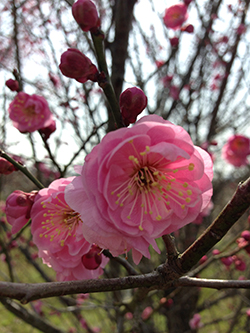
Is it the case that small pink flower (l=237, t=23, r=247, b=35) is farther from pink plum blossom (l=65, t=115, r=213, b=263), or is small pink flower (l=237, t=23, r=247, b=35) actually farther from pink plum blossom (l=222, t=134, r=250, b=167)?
pink plum blossom (l=65, t=115, r=213, b=263)

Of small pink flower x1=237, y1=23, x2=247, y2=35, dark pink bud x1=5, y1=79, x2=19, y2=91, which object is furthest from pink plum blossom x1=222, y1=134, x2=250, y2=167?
dark pink bud x1=5, y1=79, x2=19, y2=91

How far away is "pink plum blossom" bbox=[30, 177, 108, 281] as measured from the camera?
3.27 ft

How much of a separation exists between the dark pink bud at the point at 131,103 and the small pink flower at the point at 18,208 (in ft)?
1.99

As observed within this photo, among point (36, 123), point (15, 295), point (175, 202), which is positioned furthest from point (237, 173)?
point (15, 295)

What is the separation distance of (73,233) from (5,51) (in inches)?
149

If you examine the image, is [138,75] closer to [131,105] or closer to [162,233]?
[131,105]

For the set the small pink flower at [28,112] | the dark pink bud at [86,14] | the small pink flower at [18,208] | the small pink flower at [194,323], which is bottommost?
the small pink flower at [194,323]

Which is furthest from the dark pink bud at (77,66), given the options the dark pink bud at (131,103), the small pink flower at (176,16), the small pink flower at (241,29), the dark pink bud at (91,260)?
the small pink flower at (241,29)

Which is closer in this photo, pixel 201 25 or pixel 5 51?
pixel 201 25

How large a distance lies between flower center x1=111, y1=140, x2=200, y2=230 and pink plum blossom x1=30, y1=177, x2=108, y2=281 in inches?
10.3

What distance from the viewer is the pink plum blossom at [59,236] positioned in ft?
3.27

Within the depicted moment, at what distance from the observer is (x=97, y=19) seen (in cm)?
82

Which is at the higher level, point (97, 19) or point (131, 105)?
point (97, 19)

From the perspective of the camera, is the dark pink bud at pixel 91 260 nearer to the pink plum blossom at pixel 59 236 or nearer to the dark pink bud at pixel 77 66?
the pink plum blossom at pixel 59 236
